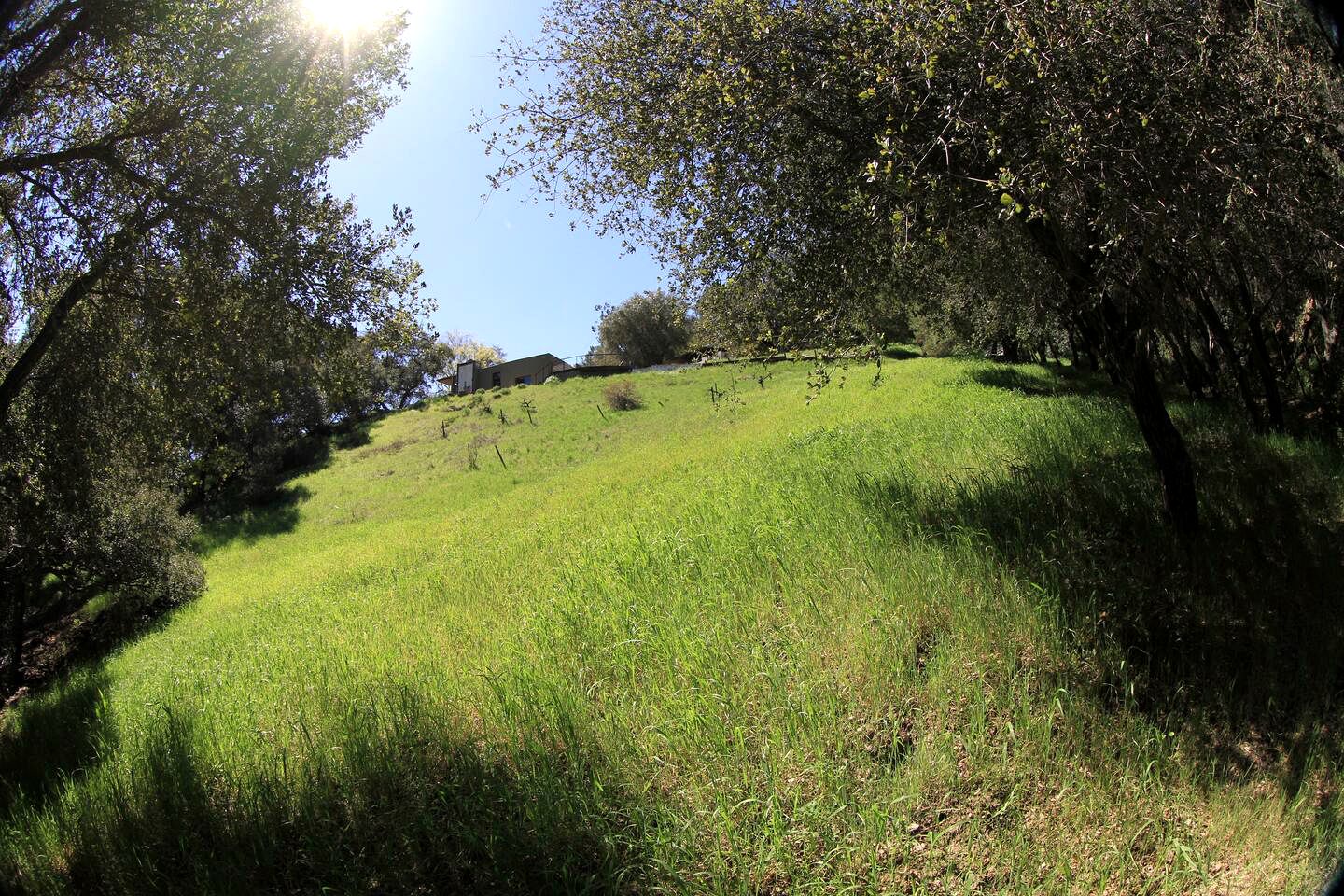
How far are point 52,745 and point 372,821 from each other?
6671mm

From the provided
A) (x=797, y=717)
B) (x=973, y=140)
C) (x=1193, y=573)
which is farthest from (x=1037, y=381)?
(x=797, y=717)

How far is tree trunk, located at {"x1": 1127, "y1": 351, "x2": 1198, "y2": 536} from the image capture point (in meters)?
6.28

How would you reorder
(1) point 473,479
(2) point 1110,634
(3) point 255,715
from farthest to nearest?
(1) point 473,479 < (3) point 255,715 < (2) point 1110,634

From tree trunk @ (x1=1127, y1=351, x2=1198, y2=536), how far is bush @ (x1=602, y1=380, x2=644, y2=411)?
116ft

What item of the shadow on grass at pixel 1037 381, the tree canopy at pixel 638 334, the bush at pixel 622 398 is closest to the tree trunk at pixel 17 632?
the shadow on grass at pixel 1037 381

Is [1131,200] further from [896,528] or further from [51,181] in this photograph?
[51,181]

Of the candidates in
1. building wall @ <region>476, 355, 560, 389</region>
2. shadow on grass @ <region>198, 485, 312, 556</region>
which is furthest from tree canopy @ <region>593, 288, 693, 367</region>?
shadow on grass @ <region>198, 485, 312, 556</region>

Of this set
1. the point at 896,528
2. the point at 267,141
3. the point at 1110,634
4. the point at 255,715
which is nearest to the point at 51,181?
the point at 267,141

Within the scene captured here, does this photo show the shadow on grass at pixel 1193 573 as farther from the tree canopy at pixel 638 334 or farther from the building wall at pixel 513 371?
the building wall at pixel 513 371

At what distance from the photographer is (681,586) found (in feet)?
20.8

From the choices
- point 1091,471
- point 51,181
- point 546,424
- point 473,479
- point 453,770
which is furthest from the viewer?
point 546,424

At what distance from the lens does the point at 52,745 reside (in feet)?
24.6

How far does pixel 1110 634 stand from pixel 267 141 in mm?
9741

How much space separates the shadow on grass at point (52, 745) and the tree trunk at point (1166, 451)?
Answer: 35.0 ft
